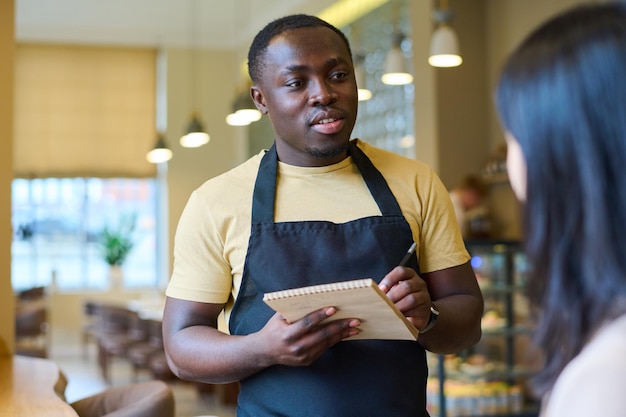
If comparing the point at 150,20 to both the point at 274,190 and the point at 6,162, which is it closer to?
the point at 6,162

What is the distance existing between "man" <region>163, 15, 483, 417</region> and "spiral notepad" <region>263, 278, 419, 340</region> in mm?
93

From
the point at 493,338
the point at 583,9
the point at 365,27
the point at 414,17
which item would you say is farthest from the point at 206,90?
the point at 583,9

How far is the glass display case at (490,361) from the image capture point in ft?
19.1

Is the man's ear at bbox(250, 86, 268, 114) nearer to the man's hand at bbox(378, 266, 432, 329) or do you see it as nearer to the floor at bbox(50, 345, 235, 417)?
the man's hand at bbox(378, 266, 432, 329)

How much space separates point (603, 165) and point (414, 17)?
6.96 metres

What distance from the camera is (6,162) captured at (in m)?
4.36

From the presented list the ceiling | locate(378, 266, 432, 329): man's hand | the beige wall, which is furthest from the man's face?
the ceiling

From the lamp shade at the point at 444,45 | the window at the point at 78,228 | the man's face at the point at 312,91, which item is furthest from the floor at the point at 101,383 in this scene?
the man's face at the point at 312,91

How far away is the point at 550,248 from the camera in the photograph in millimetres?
877

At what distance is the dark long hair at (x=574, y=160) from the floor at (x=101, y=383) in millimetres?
6890

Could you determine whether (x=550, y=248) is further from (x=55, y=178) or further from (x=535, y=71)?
(x=55, y=178)

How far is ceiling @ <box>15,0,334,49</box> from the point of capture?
35.9 ft

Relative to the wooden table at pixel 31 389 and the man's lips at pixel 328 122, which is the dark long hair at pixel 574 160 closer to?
the man's lips at pixel 328 122

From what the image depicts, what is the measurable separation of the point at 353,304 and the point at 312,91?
1.58 ft
